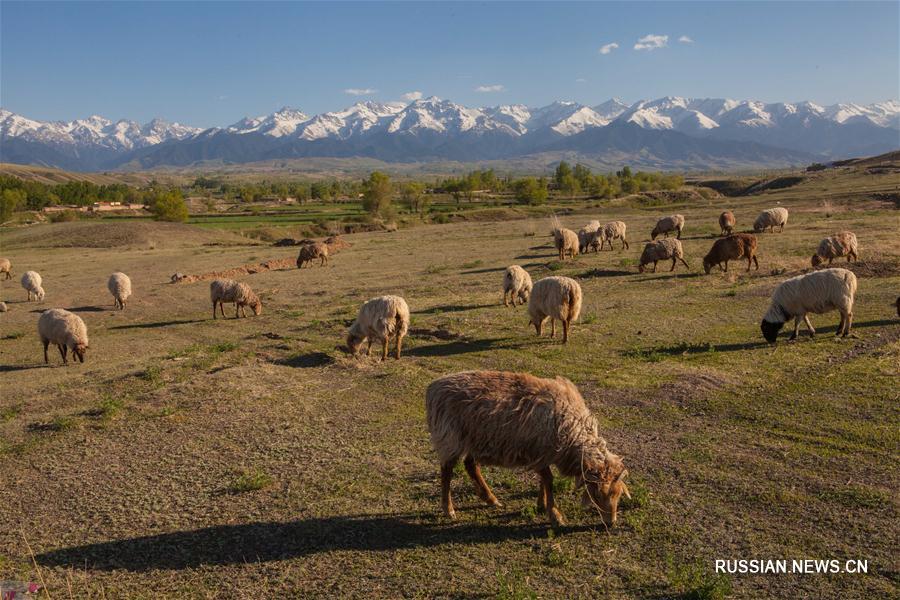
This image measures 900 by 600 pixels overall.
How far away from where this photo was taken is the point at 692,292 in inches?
862

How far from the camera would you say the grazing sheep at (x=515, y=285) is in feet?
71.3

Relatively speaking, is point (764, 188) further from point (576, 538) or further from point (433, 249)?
point (576, 538)

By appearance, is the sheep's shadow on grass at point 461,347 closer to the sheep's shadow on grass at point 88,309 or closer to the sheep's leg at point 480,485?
the sheep's leg at point 480,485

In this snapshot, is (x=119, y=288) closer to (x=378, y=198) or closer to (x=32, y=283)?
(x=32, y=283)

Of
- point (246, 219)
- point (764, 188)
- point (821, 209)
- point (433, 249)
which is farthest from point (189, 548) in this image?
point (764, 188)

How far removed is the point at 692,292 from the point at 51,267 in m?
46.1

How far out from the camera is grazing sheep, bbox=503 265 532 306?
21734 millimetres

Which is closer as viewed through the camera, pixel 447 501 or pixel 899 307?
pixel 447 501

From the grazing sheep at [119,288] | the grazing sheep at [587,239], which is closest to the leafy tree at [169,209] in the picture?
the grazing sheep at [119,288]

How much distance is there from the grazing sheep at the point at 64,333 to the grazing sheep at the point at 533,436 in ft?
50.4

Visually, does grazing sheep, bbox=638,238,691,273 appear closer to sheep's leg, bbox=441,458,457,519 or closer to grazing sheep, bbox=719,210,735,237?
grazing sheep, bbox=719,210,735,237

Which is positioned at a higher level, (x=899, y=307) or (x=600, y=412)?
(x=899, y=307)

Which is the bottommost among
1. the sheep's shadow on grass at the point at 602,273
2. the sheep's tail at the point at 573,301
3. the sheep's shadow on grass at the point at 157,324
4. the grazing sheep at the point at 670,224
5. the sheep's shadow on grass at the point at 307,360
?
the sheep's shadow on grass at the point at 157,324

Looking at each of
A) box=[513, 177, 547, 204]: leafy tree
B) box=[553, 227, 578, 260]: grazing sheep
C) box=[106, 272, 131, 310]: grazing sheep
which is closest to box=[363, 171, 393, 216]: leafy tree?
box=[513, 177, 547, 204]: leafy tree
